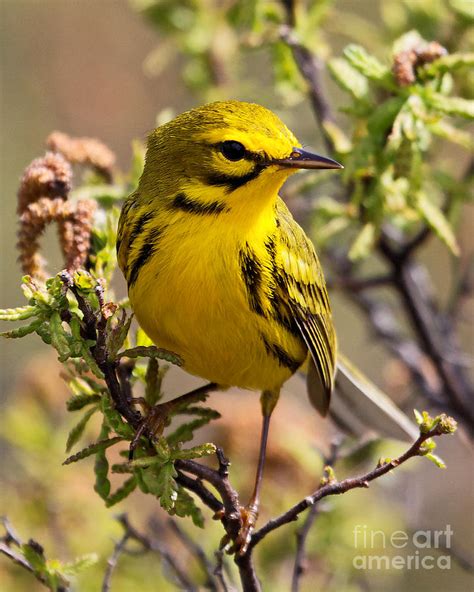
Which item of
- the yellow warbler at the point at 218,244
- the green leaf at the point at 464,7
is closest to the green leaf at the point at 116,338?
the yellow warbler at the point at 218,244

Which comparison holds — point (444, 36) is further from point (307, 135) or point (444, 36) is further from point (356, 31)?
point (307, 135)

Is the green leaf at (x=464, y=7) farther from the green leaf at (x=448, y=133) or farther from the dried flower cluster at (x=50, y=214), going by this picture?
the dried flower cluster at (x=50, y=214)

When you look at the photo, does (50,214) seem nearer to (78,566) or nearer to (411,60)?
(78,566)

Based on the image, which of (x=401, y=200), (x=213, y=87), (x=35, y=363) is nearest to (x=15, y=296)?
(x=35, y=363)

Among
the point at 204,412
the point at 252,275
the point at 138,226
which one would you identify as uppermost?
the point at 138,226

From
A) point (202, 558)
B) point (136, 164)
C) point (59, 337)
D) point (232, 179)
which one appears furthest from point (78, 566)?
point (136, 164)

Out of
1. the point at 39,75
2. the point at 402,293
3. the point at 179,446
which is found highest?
the point at 39,75

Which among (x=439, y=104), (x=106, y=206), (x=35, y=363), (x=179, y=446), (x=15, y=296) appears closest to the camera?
(x=179, y=446)

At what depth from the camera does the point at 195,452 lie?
8.46 feet

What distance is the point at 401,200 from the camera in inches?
151

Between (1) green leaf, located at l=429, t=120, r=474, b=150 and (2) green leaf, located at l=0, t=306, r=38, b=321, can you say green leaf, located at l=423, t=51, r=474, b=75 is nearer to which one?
(1) green leaf, located at l=429, t=120, r=474, b=150

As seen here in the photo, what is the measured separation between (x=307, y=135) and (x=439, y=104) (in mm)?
1820

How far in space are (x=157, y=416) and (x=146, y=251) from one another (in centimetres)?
58

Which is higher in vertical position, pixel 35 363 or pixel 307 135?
pixel 307 135
